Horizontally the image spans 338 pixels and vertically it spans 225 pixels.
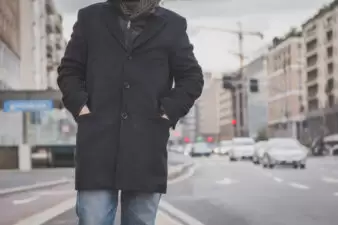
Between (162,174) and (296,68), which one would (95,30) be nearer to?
(162,174)

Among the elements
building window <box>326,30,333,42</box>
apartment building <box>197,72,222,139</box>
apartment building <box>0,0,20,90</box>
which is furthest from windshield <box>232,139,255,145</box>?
apartment building <box>197,72,222,139</box>

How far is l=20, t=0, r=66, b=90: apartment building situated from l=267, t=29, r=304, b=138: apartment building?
534 inches

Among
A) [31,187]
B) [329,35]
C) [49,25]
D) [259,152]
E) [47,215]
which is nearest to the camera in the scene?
[47,215]

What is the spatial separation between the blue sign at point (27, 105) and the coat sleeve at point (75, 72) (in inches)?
907

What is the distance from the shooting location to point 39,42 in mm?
56406

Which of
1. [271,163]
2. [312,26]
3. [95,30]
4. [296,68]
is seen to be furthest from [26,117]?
[312,26]

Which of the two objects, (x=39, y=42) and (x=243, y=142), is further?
(x=39, y=42)

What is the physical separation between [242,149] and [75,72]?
39.0 m

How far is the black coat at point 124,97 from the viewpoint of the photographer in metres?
2.51

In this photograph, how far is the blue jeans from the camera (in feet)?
8.29

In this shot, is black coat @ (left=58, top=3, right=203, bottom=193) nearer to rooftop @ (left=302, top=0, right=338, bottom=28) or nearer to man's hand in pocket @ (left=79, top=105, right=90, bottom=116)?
man's hand in pocket @ (left=79, top=105, right=90, bottom=116)

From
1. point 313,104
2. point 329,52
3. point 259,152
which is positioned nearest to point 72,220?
point 259,152

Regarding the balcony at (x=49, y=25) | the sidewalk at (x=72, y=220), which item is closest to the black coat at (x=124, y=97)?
the sidewalk at (x=72, y=220)

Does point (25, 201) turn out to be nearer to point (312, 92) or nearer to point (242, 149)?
point (242, 149)
